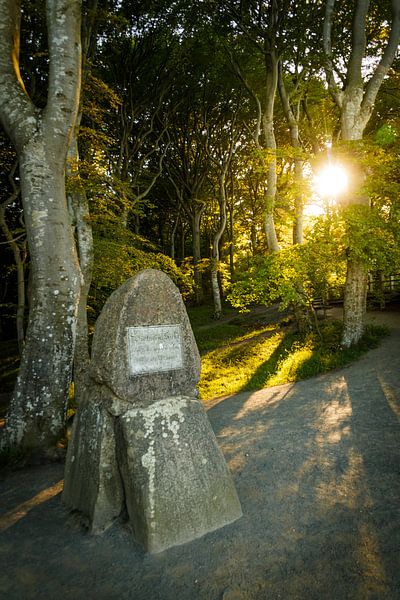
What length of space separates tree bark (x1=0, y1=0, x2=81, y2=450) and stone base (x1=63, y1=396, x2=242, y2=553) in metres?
2.18

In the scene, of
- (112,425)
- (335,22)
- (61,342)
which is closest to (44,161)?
(61,342)

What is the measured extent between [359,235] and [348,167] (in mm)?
2198

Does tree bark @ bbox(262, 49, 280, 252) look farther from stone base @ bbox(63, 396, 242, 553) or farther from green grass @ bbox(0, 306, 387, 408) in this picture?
stone base @ bbox(63, 396, 242, 553)

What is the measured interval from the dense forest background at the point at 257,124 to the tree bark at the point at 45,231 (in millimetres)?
247

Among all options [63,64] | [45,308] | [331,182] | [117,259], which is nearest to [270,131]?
[331,182]

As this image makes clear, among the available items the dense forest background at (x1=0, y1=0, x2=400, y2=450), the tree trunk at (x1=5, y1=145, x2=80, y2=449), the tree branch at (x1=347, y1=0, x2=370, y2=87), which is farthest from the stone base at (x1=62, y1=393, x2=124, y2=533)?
the tree branch at (x1=347, y1=0, x2=370, y2=87)

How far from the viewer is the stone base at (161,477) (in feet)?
9.07

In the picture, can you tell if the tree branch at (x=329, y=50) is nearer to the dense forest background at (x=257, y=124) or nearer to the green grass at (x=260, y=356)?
the dense forest background at (x=257, y=124)

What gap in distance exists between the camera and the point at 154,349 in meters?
3.19

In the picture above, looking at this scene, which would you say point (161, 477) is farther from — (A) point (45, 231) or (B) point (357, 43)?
(B) point (357, 43)

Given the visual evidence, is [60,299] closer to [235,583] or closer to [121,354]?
[121,354]

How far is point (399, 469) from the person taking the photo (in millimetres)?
3686

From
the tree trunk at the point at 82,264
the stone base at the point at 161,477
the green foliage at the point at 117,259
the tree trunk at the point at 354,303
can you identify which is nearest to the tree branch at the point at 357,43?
the tree trunk at the point at 354,303

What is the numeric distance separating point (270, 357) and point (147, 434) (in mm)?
8136
